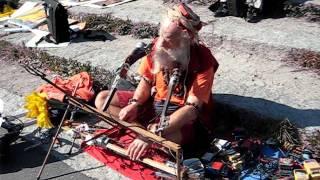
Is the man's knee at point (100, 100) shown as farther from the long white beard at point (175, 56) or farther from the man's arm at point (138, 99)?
the long white beard at point (175, 56)

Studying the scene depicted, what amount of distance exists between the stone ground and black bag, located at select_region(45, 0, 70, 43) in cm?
20

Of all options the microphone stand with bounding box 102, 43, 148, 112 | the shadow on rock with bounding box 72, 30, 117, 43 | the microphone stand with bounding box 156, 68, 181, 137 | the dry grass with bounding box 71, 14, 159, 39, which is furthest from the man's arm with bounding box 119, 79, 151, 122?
the shadow on rock with bounding box 72, 30, 117, 43

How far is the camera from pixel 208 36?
18.7 feet

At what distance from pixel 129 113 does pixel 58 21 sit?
3002mm

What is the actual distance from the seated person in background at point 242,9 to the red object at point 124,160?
2596mm

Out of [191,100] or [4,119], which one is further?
[4,119]

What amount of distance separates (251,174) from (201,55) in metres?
0.93

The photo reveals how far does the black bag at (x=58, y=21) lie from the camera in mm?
6480

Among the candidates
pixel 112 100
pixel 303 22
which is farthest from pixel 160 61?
pixel 303 22

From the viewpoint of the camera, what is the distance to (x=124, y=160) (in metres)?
3.88

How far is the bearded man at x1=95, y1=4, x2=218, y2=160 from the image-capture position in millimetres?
3576

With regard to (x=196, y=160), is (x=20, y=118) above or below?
below

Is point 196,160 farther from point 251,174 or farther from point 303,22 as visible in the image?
point 303,22

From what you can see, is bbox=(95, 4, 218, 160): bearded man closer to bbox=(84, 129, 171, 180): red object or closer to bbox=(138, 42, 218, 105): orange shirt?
bbox=(138, 42, 218, 105): orange shirt
